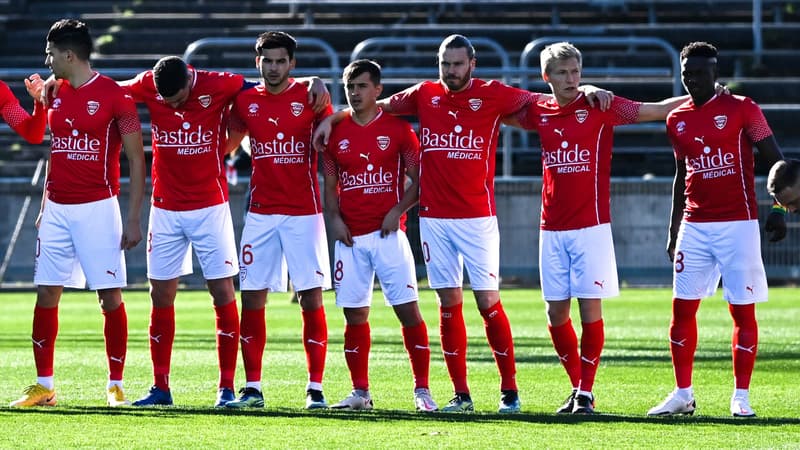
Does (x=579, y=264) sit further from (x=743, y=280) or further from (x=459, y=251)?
(x=743, y=280)

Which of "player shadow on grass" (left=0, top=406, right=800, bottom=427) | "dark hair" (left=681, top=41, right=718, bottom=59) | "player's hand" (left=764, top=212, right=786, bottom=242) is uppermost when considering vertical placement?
"dark hair" (left=681, top=41, right=718, bottom=59)

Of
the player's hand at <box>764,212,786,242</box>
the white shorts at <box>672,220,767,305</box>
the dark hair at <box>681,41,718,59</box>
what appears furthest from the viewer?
the white shorts at <box>672,220,767,305</box>

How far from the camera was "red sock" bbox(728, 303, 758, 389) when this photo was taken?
870cm

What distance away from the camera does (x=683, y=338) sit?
8.88m

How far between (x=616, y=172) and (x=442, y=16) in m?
6.52

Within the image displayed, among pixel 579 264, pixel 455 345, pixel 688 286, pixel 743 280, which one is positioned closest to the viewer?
pixel 743 280

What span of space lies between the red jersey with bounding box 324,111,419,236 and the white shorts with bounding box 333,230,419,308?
0.31 feet

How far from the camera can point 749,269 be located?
874 centimetres

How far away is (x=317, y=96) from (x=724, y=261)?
102 inches

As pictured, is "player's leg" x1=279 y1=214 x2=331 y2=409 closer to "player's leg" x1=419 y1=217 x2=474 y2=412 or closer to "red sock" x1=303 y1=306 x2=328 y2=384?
"red sock" x1=303 y1=306 x2=328 y2=384

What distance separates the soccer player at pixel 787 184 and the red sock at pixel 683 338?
5.17 feet

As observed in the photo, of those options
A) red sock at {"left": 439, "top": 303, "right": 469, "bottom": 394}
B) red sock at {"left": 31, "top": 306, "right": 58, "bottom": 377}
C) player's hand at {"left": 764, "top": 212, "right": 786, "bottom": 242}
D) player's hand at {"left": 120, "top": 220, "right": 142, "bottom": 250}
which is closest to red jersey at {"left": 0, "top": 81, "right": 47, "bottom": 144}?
player's hand at {"left": 120, "top": 220, "right": 142, "bottom": 250}

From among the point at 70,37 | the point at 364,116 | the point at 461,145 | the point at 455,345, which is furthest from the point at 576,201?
the point at 70,37

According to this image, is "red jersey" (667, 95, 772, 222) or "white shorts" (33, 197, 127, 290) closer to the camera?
"red jersey" (667, 95, 772, 222)
